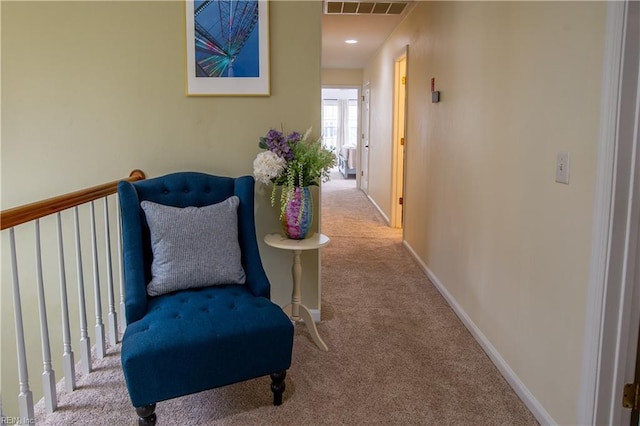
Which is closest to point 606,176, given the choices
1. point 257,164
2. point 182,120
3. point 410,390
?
point 410,390

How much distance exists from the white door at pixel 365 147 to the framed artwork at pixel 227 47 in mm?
5744

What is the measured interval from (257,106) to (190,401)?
1631 millimetres

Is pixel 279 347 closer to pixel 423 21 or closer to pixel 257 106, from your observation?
pixel 257 106

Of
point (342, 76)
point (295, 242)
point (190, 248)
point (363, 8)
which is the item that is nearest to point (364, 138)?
point (342, 76)

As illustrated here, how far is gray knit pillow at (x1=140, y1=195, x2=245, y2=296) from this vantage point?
231 cm

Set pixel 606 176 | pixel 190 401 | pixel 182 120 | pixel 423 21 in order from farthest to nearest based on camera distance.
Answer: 1. pixel 423 21
2. pixel 182 120
3. pixel 190 401
4. pixel 606 176

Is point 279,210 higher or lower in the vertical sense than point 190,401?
higher

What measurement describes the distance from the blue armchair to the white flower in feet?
0.26

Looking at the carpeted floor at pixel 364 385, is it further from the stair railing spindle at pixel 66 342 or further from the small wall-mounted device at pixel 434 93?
the small wall-mounted device at pixel 434 93

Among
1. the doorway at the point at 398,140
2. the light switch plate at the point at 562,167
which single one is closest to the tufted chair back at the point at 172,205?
the light switch plate at the point at 562,167

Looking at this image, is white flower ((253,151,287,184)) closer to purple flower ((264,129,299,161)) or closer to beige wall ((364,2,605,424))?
purple flower ((264,129,299,161))

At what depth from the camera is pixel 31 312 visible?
308 cm

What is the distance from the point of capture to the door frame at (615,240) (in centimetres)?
157

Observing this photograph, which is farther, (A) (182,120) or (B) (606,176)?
(A) (182,120)
